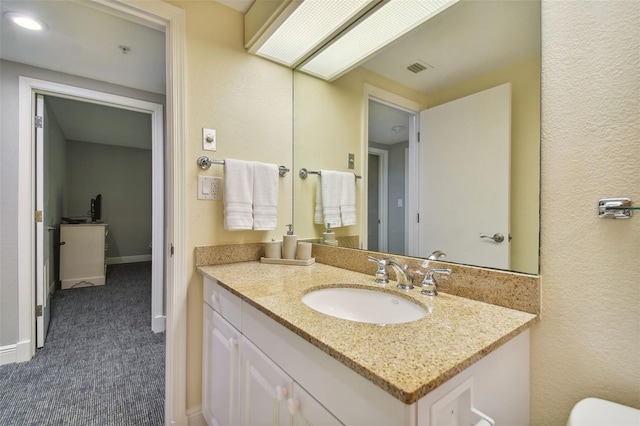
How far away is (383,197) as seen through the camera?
4.54 feet

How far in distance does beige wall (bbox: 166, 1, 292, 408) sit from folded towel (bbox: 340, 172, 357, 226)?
0.36m

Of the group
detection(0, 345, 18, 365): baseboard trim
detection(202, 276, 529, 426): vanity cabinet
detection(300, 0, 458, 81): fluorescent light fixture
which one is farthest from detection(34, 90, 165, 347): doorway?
detection(202, 276, 529, 426): vanity cabinet

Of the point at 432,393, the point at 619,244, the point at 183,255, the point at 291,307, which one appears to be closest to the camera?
the point at 432,393

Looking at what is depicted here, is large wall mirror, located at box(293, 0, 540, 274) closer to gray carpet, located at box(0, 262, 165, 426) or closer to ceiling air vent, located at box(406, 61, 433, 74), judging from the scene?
ceiling air vent, located at box(406, 61, 433, 74)

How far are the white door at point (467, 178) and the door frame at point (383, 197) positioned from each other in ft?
0.60

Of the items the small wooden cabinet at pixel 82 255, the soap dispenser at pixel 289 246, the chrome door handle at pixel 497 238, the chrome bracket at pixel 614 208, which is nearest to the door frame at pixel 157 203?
the soap dispenser at pixel 289 246

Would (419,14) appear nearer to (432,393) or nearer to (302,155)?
(302,155)

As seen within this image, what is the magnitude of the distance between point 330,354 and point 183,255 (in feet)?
3.49

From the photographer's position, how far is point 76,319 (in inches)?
107

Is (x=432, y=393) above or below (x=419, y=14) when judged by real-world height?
below

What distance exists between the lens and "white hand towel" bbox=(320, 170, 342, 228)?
1.64 metres

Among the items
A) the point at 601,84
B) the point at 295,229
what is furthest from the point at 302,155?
the point at 601,84

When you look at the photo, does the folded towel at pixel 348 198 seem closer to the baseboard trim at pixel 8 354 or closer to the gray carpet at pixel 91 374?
the gray carpet at pixel 91 374

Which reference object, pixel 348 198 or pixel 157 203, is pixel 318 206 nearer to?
pixel 348 198
